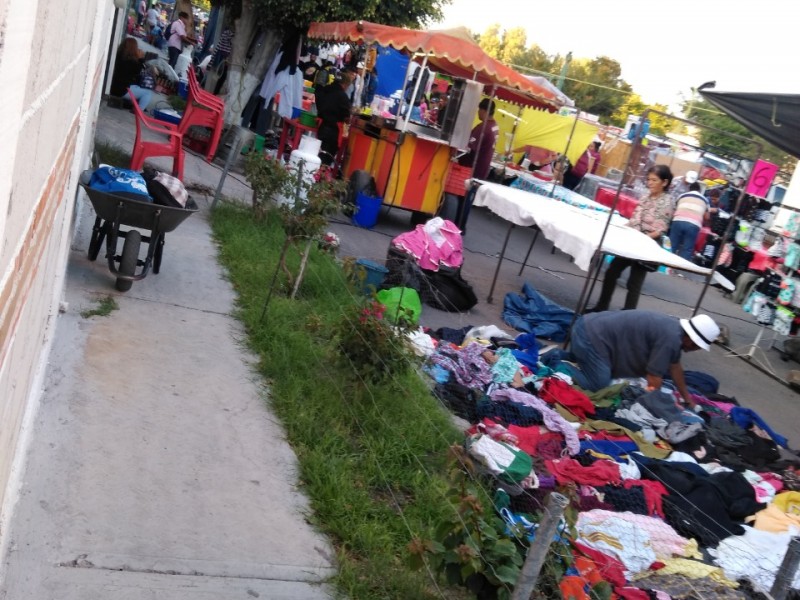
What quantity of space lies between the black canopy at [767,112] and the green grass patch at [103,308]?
718cm

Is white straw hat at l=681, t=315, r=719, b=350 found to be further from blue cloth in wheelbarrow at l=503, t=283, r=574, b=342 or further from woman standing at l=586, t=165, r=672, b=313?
woman standing at l=586, t=165, r=672, b=313

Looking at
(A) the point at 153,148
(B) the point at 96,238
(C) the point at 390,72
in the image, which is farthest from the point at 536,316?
(C) the point at 390,72

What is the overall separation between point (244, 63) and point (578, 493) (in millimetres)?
12175

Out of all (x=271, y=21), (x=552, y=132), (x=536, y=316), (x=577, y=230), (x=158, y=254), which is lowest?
(x=536, y=316)

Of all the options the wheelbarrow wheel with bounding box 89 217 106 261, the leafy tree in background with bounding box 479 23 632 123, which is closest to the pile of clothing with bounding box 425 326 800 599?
the wheelbarrow wheel with bounding box 89 217 106 261

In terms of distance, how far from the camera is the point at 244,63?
15773 mm

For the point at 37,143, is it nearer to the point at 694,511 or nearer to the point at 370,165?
the point at 694,511

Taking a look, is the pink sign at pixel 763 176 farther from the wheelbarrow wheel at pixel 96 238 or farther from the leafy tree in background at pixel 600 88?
the leafy tree in background at pixel 600 88

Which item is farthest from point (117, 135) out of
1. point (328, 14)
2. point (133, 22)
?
point (133, 22)

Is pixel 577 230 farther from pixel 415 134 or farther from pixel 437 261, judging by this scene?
pixel 415 134

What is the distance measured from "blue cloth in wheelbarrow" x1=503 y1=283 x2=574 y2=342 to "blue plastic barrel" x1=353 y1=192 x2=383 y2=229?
111 inches

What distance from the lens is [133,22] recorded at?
29141 mm

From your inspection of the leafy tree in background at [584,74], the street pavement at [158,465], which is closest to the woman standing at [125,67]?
the street pavement at [158,465]

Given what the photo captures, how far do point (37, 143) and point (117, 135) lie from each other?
11531 millimetres
